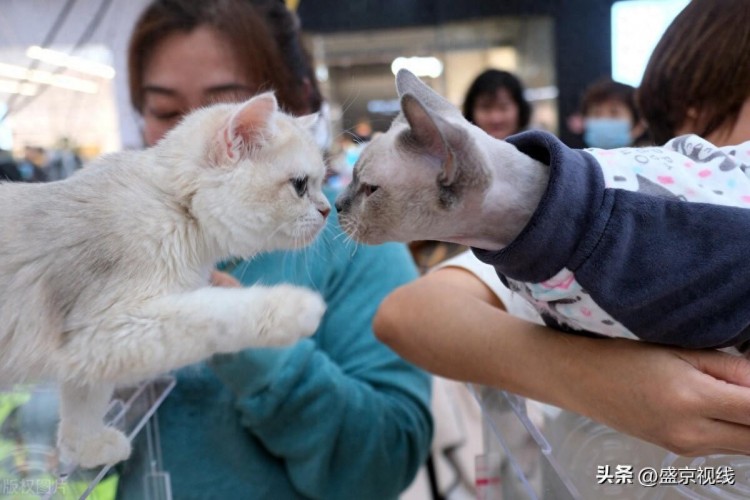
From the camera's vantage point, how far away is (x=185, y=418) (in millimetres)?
720

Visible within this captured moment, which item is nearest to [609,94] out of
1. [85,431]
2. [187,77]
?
[187,77]

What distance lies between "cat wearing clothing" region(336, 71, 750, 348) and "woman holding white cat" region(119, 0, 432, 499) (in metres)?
0.17

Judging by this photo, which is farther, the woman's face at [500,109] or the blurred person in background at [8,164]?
the woman's face at [500,109]

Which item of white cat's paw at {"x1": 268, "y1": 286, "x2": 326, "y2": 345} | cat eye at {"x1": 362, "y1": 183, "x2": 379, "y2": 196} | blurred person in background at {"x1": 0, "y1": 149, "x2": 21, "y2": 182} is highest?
blurred person in background at {"x1": 0, "y1": 149, "x2": 21, "y2": 182}

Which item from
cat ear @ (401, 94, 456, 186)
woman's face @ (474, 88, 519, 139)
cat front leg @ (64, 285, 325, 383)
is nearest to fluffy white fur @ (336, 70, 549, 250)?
cat ear @ (401, 94, 456, 186)

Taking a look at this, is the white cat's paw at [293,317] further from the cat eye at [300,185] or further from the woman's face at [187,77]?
the woman's face at [187,77]

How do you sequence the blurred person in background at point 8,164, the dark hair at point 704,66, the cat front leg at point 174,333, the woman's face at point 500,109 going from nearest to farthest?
the cat front leg at point 174,333 < the dark hair at point 704,66 < the blurred person in background at point 8,164 < the woman's face at point 500,109

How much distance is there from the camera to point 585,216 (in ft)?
1.32

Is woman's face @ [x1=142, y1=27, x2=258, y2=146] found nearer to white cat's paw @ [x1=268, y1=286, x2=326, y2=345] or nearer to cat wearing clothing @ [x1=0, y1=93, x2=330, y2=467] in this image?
cat wearing clothing @ [x1=0, y1=93, x2=330, y2=467]

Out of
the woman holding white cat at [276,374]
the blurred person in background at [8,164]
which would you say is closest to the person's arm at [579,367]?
the woman holding white cat at [276,374]

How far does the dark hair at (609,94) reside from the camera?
59 cm

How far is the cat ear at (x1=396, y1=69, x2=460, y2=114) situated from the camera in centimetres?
45

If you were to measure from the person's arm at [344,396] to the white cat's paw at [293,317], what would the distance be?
9.4 inches

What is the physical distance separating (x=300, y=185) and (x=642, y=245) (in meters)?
0.27
